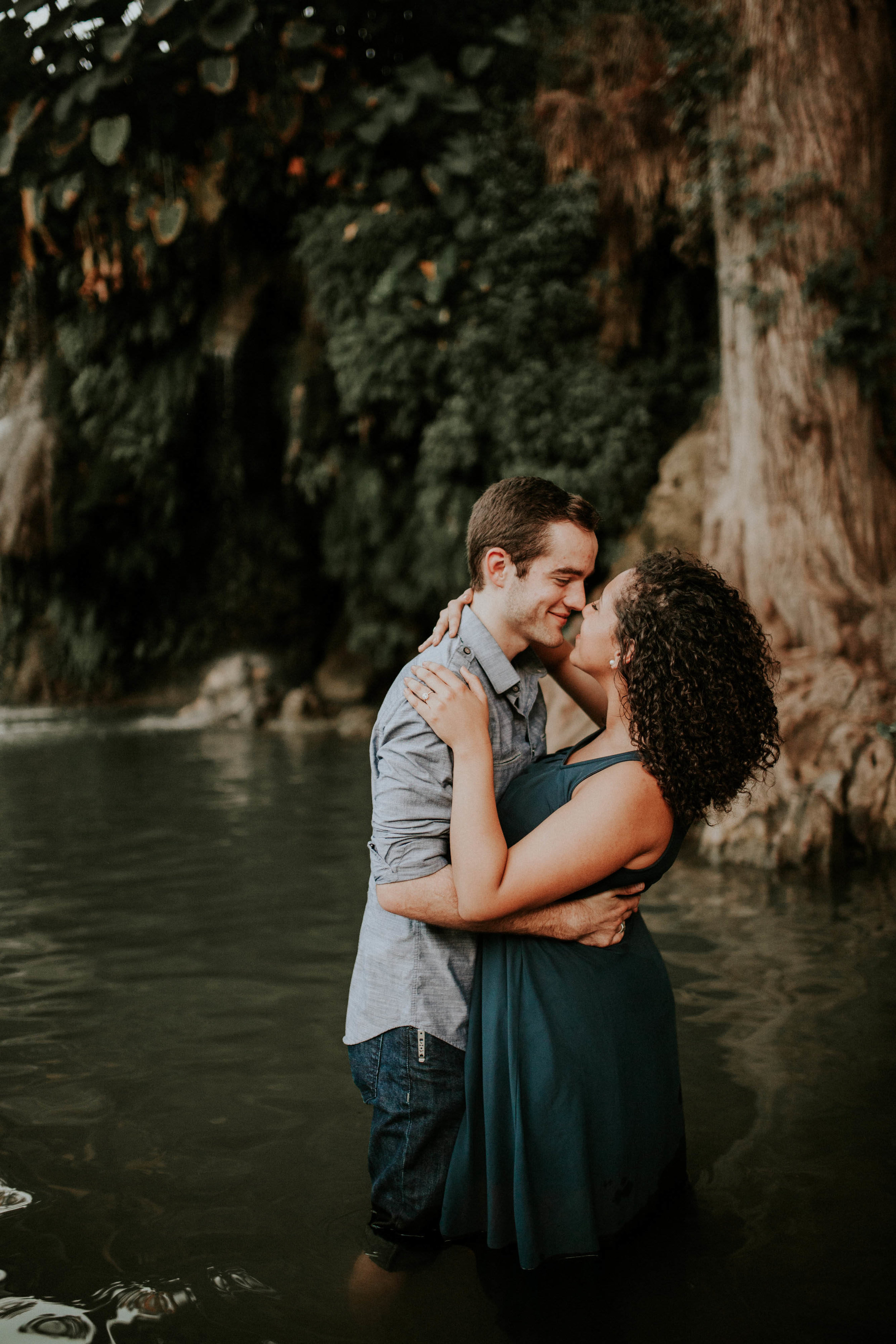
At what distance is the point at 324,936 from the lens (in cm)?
536

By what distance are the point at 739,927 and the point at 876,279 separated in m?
5.57

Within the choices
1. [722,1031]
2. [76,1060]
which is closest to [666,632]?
[722,1031]

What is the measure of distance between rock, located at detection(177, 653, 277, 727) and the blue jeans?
44.9 feet

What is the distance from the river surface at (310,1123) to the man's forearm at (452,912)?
802mm

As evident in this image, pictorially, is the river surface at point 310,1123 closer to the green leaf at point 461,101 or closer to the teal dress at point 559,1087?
the teal dress at point 559,1087

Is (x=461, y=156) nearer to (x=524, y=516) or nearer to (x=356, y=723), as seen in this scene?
(x=356, y=723)

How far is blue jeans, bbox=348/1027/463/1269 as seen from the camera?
2.21 metres

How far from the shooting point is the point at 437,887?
2.08 metres

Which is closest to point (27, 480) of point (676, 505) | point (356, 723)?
point (356, 723)

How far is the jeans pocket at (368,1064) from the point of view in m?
2.25

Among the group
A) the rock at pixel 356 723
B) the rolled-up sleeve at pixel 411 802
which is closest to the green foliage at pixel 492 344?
the rock at pixel 356 723

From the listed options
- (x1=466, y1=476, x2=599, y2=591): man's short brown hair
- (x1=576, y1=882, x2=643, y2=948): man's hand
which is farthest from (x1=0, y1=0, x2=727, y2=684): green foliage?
(x1=576, y1=882, x2=643, y2=948): man's hand

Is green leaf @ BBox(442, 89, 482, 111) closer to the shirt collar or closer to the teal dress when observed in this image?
the shirt collar

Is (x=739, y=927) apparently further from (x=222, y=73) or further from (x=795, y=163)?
(x=222, y=73)
